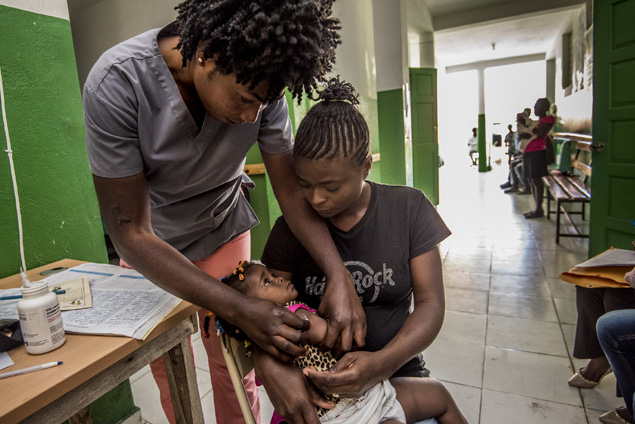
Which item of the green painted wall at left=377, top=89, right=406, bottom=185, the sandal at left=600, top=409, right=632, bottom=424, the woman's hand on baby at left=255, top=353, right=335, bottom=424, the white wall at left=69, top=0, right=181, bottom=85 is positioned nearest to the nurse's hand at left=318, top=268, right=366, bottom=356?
the woman's hand on baby at left=255, top=353, right=335, bottom=424

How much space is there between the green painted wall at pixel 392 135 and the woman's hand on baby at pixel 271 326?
5.17 m

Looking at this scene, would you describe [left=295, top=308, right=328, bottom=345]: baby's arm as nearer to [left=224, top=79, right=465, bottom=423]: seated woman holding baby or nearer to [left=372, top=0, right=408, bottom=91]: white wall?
[left=224, top=79, right=465, bottom=423]: seated woman holding baby

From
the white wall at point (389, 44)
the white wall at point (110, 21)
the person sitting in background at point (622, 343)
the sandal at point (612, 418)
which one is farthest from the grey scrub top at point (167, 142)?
the white wall at point (389, 44)

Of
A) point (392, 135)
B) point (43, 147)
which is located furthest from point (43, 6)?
point (392, 135)

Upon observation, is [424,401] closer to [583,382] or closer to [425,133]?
[583,382]

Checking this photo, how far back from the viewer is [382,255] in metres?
1.22

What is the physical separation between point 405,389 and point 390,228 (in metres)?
0.47

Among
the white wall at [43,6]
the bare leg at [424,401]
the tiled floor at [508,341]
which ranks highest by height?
the white wall at [43,6]

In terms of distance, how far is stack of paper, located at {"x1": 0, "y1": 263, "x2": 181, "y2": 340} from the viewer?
39.3 inches

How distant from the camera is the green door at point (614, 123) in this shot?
9.58ft

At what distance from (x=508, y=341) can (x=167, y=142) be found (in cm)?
250

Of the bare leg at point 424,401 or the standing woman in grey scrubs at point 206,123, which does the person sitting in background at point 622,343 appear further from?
the standing woman in grey scrubs at point 206,123

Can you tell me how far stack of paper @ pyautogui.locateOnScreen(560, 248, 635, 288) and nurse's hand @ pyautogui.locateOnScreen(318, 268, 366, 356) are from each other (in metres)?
1.33

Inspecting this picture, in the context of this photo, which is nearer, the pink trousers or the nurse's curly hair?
the nurse's curly hair
